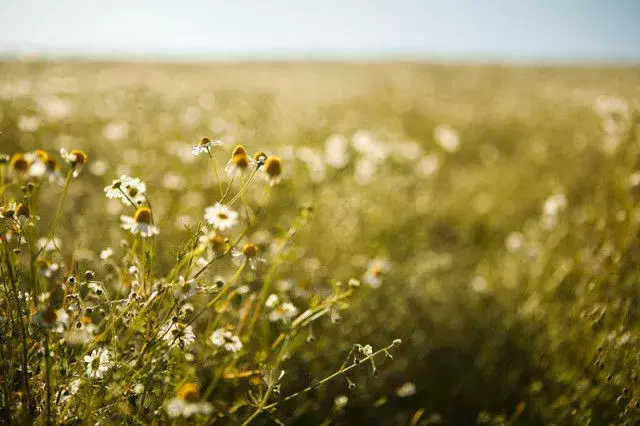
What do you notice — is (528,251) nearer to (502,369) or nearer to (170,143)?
(502,369)

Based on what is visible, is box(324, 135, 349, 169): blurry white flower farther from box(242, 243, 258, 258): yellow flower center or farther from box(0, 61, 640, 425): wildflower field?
box(242, 243, 258, 258): yellow flower center

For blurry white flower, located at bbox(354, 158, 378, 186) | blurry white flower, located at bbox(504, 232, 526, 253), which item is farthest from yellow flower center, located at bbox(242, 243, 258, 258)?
blurry white flower, located at bbox(504, 232, 526, 253)

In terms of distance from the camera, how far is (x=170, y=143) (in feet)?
13.7

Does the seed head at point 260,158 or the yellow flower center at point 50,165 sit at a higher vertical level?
the yellow flower center at point 50,165

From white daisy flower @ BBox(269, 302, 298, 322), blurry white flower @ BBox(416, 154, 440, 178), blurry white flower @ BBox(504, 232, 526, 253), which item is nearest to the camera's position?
white daisy flower @ BBox(269, 302, 298, 322)

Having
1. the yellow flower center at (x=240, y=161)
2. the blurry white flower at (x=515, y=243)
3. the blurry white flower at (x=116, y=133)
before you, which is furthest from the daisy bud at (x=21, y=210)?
the blurry white flower at (x=515, y=243)

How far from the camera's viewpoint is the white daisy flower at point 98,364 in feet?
3.91

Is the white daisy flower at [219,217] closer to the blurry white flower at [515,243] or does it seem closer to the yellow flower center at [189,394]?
the yellow flower center at [189,394]

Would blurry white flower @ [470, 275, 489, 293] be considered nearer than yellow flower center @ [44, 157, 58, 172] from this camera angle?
No

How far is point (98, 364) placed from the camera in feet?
3.84

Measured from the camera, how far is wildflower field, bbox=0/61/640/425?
1.23 meters

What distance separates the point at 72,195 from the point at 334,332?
2.27 m

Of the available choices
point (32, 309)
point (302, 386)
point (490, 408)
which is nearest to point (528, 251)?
point (490, 408)

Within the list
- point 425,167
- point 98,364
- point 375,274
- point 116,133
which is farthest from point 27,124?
point 425,167
